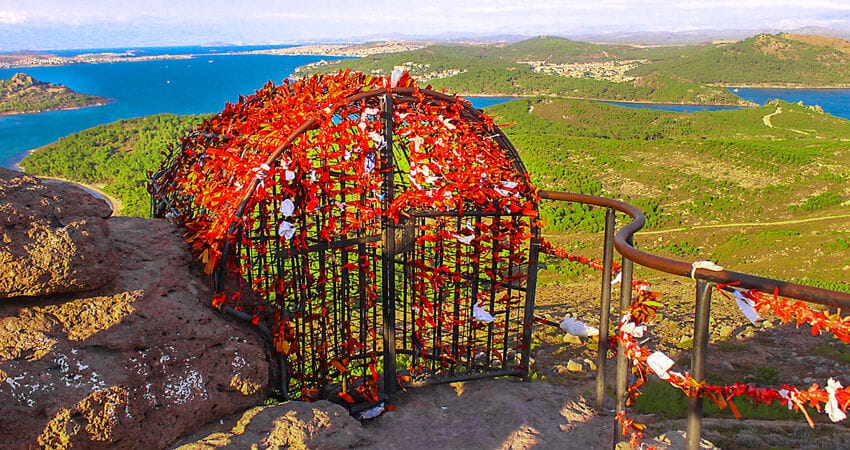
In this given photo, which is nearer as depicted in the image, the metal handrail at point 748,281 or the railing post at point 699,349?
the metal handrail at point 748,281

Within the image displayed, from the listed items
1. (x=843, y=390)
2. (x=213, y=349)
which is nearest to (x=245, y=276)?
(x=213, y=349)

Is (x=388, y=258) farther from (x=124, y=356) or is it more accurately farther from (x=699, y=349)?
Result: (x=699, y=349)

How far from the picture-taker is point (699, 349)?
266cm

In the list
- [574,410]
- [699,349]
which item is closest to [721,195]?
[574,410]

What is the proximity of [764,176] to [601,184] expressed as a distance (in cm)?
735

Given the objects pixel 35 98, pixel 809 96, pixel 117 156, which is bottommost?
pixel 117 156

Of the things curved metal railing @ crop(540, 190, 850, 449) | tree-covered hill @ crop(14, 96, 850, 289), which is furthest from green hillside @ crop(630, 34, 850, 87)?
curved metal railing @ crop(540, 190, 850, 449)

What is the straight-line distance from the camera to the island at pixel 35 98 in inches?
2810

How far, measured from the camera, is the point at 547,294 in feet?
39.5

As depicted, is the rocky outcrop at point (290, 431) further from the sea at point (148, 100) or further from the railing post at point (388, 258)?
the sea at point (148, 100)

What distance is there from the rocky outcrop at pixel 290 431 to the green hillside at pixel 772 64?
11381cm

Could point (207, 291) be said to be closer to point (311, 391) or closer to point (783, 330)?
point (311, 391)

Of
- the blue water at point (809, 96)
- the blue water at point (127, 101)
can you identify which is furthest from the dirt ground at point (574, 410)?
the blue water at point (809, 96)

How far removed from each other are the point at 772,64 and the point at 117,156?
11252 centimetres
